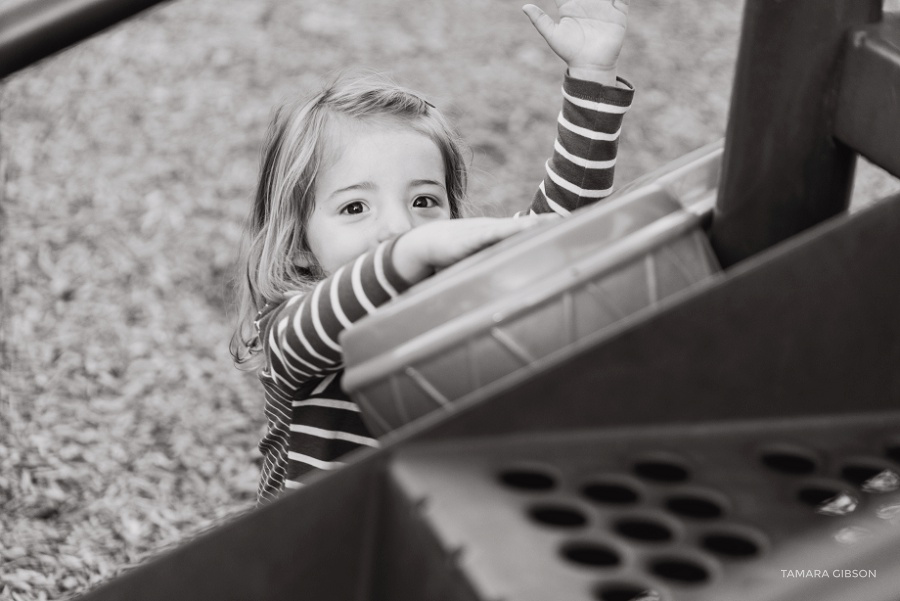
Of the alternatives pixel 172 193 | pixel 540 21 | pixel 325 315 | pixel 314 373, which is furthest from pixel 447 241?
pixel 172 193

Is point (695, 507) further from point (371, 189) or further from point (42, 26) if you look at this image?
point (371, 189)

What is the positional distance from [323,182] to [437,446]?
3.41ft

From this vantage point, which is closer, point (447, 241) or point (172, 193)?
point (447, 241)

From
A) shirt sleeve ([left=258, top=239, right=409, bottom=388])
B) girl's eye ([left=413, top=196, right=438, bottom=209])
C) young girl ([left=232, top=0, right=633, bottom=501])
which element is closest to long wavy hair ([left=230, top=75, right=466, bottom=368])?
young girl ([left=232, top=0, right=633, bottom=501])

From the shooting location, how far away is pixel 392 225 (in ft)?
4.86

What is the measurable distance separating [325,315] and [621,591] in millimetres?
640

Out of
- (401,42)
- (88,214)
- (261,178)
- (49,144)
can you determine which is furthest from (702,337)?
(401,42)

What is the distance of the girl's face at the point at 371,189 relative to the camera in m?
1.50

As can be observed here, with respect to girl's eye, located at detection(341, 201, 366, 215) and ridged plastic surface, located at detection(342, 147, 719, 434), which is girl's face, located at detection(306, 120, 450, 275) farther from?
ridged plastic surface, located at detection(342, 147, 719, 434)

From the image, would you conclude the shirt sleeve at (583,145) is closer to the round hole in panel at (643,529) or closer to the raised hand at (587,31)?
the raised hand at (587,31)

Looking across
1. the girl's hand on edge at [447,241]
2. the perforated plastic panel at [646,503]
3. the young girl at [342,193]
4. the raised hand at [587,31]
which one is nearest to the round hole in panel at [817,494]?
the perforated plastic panel at [646,503]

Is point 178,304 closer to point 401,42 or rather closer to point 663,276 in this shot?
point 401,42

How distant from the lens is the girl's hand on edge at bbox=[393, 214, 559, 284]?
91 cm

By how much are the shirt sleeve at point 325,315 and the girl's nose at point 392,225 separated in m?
0.19
